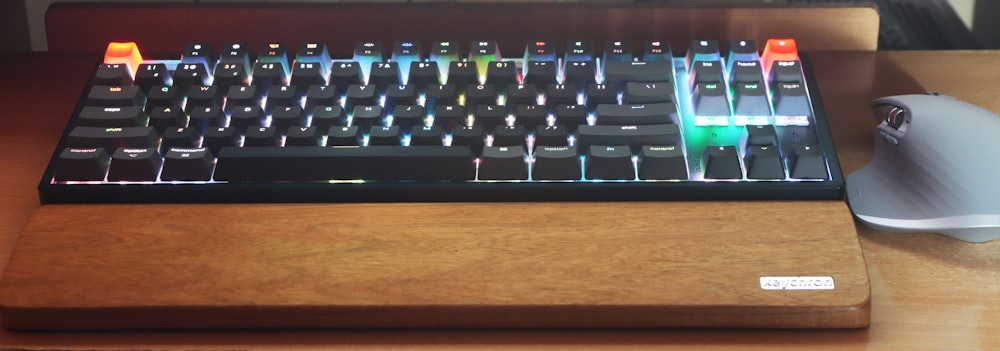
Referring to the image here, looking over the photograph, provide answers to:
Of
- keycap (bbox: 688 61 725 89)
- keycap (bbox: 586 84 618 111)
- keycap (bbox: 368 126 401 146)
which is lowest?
keycap (bbox: 368 126 401 146)

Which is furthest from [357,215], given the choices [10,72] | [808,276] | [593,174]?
[10,72]

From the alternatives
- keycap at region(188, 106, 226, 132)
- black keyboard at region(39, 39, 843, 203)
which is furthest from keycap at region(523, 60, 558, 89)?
keycap at region(188, 106, 226, 132)

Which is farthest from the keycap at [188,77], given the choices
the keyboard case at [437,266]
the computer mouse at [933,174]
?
the computer mouse at [933,174]

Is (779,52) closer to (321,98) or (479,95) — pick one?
(479,95)

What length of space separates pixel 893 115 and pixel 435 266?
0.33m

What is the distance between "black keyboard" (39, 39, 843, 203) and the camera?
0.60m

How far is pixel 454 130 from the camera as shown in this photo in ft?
2.04

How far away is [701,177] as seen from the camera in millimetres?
607

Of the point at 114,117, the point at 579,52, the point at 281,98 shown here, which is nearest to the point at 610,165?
the point at 579,52

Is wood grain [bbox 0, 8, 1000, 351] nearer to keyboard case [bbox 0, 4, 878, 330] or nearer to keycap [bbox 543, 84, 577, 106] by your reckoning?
keyboard case [bbox 0, 4, 878, 330]

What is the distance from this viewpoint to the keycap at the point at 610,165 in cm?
60

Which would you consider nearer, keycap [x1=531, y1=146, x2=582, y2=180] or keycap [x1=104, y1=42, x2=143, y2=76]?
keycap [x1=531, y1=146, x2=582, y2=180]

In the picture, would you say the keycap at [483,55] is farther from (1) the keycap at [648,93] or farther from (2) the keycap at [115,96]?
(2) the keycap at [115,96]

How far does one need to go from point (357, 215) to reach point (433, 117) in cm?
9
